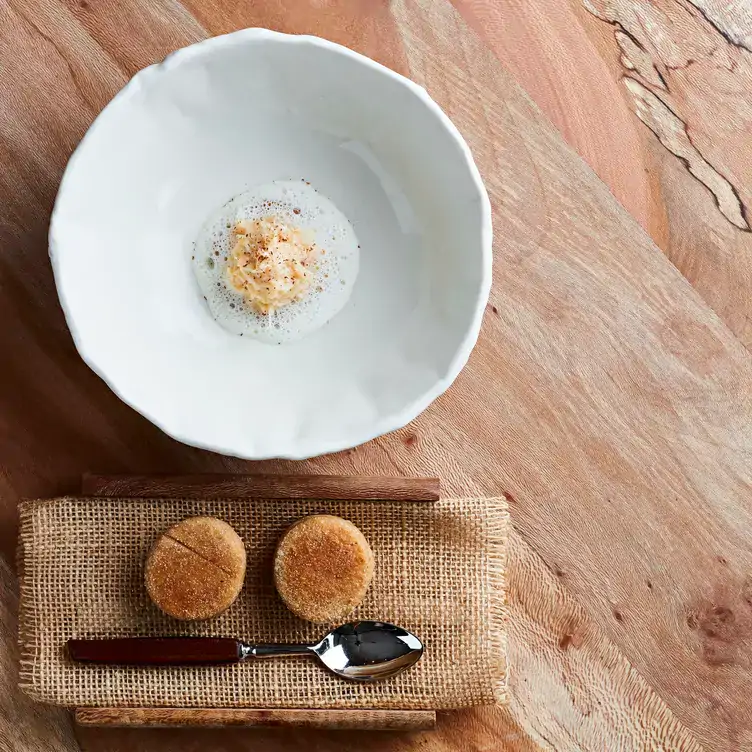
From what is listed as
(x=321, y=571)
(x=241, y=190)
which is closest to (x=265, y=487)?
(x=321, y=571)

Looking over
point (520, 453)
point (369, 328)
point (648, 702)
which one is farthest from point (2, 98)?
point (648, 702)

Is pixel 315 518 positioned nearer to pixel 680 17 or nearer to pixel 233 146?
pixel 233 146

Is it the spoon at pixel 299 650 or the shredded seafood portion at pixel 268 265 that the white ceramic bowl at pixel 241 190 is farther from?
the spoon at pixel 299 650

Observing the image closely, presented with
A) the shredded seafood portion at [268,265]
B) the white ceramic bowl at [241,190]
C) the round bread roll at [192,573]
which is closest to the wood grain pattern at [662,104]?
the white ceramic bowl at [241,190]

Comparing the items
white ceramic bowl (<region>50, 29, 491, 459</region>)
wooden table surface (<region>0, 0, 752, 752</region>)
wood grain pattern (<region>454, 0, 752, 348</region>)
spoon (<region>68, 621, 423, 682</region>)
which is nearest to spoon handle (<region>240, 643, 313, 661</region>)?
spoon (<region>68, 621, 423, 682</region>)

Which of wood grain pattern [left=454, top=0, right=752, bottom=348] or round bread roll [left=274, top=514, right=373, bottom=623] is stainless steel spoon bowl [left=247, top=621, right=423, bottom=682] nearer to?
round bread roll [left=274, top=514, right=373, bottom=623]

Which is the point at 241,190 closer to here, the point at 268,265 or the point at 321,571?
the point at 268,265
